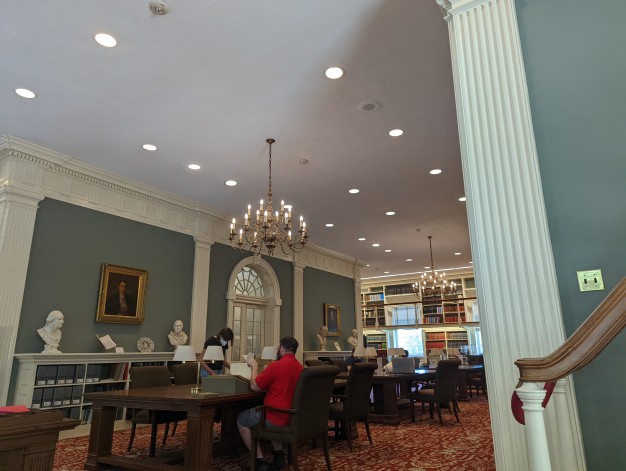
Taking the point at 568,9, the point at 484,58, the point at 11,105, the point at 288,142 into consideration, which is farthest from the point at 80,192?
the point at 568,9

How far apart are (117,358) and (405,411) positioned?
487 cm

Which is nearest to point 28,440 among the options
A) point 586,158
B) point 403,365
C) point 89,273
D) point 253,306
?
point 586,158

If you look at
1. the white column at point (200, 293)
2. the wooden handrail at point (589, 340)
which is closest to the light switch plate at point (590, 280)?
the wooden handrail at point (589, 340)

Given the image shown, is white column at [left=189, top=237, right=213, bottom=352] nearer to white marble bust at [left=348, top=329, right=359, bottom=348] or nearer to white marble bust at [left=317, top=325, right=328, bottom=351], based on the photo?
white marble bust at [left=317, top=325, right=328, bottom=351]

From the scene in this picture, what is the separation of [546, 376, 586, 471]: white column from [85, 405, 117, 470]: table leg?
12.0 feet

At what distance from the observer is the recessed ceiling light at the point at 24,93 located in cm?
466

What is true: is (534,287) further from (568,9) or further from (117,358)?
(117,358)

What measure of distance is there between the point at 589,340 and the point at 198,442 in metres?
2.97

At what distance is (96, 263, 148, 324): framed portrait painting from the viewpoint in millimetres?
6633

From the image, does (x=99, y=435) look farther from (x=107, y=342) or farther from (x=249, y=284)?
(x=249, y=284)

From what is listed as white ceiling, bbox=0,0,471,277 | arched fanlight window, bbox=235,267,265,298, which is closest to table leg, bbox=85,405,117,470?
white ceiling, bbox=0,0,471,277

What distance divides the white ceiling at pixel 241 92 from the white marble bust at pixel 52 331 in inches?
90.3

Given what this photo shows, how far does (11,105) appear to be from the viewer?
496 centimetres

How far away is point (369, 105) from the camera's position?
4953 millimetres
